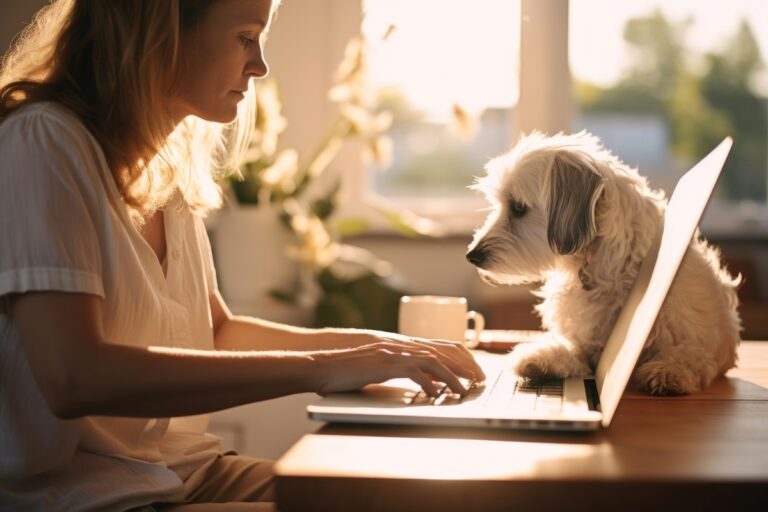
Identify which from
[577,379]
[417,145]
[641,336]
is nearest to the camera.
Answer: [641,336]

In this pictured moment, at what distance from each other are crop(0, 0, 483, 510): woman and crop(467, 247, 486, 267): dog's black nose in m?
0.38

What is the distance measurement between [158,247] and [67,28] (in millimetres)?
327

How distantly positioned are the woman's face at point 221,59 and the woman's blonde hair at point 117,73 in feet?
0.06

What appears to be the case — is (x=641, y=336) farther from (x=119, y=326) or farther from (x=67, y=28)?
(x=67, y=28)

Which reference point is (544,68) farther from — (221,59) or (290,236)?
(221,59)

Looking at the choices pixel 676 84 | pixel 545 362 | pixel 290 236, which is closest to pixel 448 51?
pixel 290 236

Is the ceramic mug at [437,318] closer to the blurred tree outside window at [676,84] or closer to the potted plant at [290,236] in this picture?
the potted plant at [290,236]

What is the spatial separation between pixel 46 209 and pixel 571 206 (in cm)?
78

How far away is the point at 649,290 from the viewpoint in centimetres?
105

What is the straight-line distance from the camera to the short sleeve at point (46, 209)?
3.13 feet

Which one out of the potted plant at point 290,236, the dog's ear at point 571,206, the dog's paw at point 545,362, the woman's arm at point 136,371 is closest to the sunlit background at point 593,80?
the potted plant at point 290,236

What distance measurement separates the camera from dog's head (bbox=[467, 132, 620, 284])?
1398 mm

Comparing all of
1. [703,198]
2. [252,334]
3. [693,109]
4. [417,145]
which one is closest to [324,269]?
[417,145]

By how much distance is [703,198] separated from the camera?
36.9 inches
